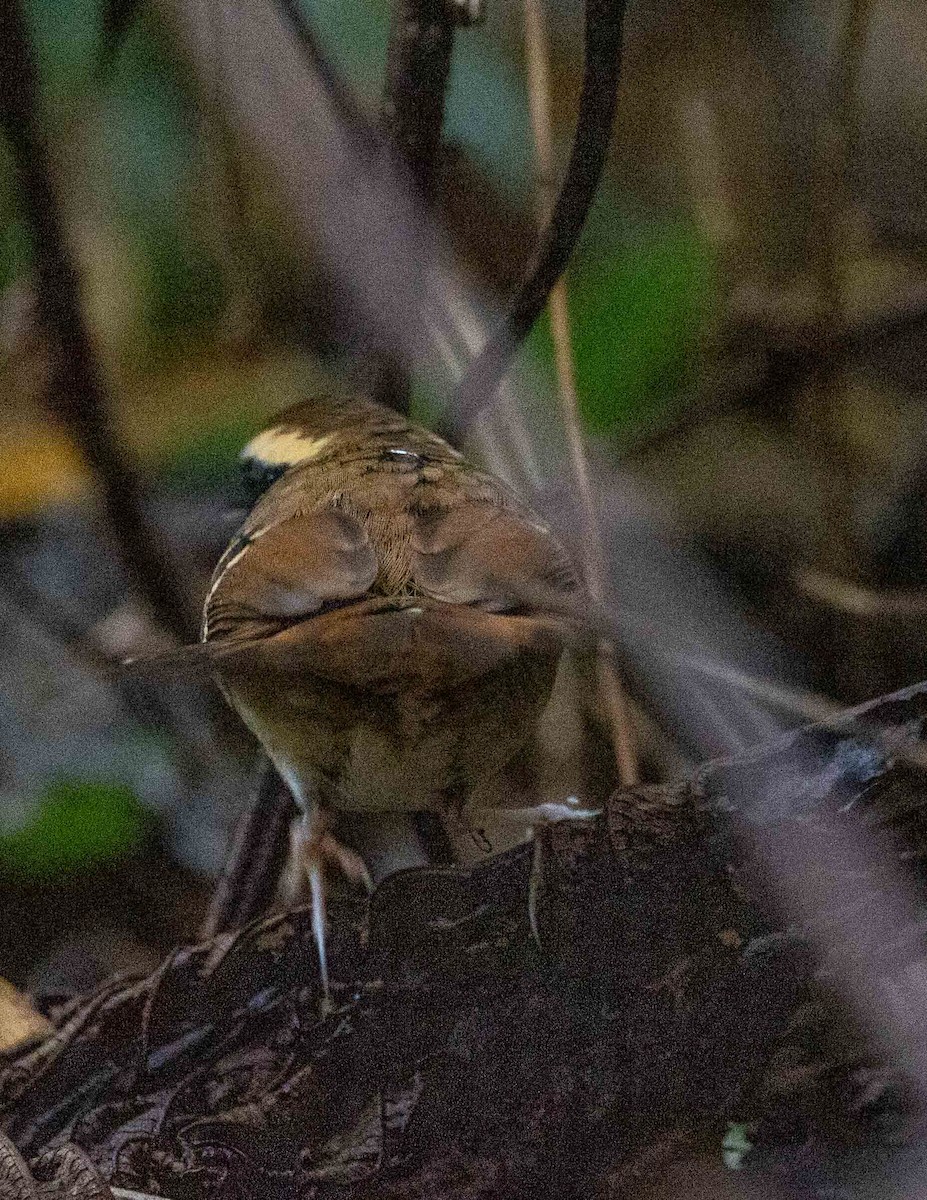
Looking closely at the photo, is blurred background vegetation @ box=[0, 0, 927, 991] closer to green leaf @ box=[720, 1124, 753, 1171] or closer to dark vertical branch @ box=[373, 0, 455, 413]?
dark vertical branch @ box=[373, 0, 455, 413]

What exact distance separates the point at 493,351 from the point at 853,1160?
4.02 ft

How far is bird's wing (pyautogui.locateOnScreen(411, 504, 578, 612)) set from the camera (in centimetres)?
150

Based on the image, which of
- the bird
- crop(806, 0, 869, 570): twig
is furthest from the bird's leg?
crop(806, 0, 869, 570): twig

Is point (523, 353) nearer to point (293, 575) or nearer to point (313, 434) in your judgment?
point (313, 434)

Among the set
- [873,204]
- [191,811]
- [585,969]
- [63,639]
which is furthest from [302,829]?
[873,204]

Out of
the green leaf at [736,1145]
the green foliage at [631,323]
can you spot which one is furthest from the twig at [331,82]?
the green leaf at [736,1145]

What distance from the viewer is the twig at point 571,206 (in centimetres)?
181

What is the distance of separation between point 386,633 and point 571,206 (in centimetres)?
81

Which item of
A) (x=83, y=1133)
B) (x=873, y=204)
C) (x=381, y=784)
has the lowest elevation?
(x=83, y=1133)

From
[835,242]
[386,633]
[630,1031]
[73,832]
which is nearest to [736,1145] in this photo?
[630,1031]

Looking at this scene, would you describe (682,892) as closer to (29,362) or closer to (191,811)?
(191,811)

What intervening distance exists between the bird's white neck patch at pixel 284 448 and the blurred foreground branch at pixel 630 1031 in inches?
31.1

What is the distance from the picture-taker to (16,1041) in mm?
1781

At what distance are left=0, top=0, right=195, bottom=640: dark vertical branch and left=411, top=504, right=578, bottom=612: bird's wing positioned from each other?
112 centimetres
